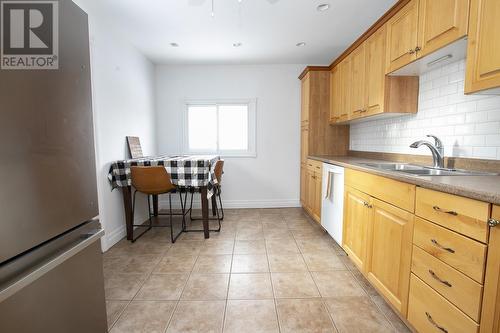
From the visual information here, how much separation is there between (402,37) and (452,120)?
0.75 m

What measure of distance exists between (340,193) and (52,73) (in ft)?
7.45

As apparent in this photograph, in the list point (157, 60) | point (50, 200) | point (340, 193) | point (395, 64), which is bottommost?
point (340, 193)

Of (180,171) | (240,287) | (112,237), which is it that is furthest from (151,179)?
(240,287)

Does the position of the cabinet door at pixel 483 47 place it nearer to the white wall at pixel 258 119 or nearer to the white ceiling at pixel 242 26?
the white ceiling at pixel 242 26

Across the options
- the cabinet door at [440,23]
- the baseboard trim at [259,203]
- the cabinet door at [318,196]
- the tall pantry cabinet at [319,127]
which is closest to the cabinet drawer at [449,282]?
the cabinet door at [440,23]

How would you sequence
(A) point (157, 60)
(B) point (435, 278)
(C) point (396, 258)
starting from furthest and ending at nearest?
(A) point (157, 60) < (C) point (396, 258) < (B) point (435, 278)

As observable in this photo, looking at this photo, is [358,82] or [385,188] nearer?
[385,188]

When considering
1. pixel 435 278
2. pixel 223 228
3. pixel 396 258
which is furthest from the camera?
pixel 223 228

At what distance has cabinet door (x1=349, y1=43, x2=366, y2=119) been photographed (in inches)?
101

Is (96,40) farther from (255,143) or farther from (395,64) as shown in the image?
(395,64)

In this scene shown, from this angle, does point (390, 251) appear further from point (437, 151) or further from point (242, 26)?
point (242, 26)

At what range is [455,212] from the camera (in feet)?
3.46

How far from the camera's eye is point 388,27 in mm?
2084

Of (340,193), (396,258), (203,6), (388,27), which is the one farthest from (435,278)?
(203,6)
